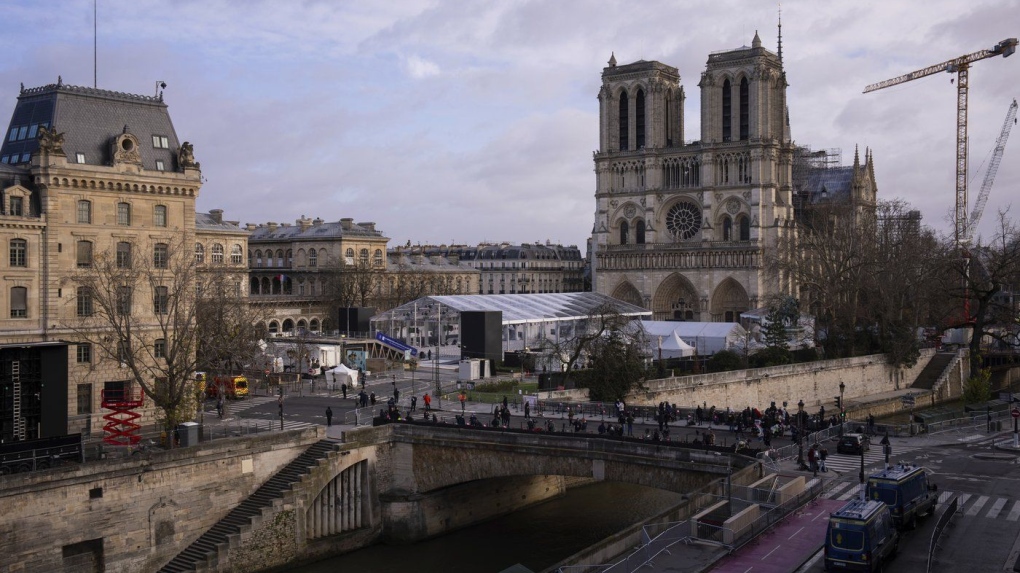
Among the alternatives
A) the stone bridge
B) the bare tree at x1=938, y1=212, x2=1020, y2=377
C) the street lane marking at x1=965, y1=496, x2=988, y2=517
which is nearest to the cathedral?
the bare tree at x1=938, y1=212, x2=1020, y2=377

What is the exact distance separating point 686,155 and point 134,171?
70.8 m

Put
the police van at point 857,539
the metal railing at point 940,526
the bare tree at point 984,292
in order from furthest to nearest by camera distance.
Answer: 1. the bare tree at point 984,292
2. the metal railing at point 940,526
3. the police van at point 857,539

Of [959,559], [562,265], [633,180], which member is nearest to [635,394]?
[959,559]

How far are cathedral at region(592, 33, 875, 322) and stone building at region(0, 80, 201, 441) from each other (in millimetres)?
63918

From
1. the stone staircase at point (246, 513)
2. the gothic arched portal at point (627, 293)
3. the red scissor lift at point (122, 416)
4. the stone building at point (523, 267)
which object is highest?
the stone building at point (523, 267)

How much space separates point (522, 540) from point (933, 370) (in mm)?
47671

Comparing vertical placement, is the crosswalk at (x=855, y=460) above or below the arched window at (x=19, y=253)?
below

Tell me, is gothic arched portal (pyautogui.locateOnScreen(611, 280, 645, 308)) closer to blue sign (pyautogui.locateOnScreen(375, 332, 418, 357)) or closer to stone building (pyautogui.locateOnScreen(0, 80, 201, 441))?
blue sign (pyautogui.locateOnScreen(375, 332, 418, 357))

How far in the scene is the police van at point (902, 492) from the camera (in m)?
25.7

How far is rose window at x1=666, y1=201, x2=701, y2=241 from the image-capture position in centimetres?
10419

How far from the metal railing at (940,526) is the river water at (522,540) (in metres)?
10.8

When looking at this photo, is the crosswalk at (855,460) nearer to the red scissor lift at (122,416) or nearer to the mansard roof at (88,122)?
the red scissor lift at (122,416)

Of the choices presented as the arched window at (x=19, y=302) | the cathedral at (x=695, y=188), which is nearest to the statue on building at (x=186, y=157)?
the arched window at (x=19, y=302)

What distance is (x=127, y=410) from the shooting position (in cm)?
3659
